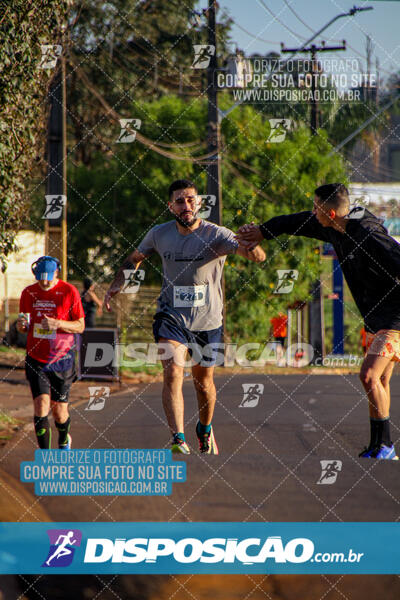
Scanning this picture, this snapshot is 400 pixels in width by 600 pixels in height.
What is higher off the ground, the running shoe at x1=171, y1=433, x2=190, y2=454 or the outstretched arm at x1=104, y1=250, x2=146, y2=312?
the outstretched arm at x1=104, y1=250, x2=146, y2=312

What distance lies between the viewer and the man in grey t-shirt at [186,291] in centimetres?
590

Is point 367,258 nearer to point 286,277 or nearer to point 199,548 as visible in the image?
point 199,548

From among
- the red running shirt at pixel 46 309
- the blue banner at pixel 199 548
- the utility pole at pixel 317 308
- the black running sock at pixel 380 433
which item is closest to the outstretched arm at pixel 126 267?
the red running shirt at pixel 46 309

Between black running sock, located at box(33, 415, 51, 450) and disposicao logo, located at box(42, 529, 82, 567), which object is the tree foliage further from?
disposicao logo, located at box(42, 529, 82, 567)

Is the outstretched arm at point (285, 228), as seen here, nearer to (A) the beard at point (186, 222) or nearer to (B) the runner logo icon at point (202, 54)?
(A) the beard at point (186, 222)

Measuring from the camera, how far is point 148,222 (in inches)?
763

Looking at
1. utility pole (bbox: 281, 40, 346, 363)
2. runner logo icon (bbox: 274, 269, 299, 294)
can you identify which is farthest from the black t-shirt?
utility pole (bbox: 281, 40, 346, 363)

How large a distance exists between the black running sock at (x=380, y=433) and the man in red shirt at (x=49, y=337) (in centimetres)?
243

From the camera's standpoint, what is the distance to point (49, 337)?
267 inches

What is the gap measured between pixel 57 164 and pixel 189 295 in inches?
245

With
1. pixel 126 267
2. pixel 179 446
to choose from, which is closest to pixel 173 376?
pixel 179 446

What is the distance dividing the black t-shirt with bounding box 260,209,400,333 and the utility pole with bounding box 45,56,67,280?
17.1 feet

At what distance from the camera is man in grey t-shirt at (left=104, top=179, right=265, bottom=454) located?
19.4ft

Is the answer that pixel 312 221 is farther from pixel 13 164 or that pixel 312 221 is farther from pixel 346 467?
pixel 13 164
